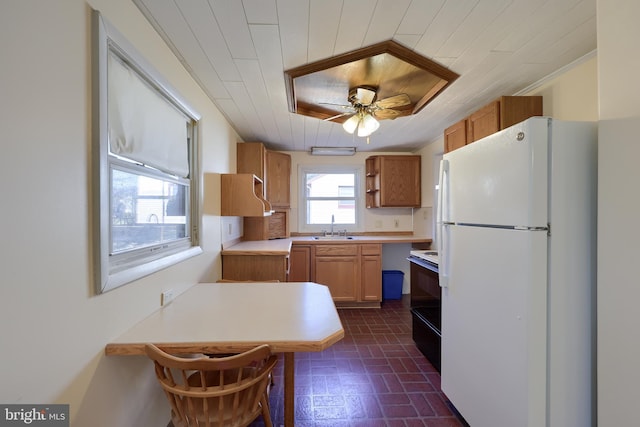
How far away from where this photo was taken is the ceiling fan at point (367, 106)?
208 cm

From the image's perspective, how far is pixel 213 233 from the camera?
2.27 m

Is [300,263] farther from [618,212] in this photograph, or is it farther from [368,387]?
[618,212]

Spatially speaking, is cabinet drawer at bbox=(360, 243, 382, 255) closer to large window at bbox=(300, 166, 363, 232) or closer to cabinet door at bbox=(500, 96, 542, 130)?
large window at bbox=(300, 166, 363, 232)

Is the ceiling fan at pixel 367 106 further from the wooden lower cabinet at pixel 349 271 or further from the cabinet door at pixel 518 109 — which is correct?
the wooden lower cabinet at pixel 349 271

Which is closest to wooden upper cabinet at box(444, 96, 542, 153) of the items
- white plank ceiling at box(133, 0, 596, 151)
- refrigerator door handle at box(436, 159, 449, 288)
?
white plank ceiling at box(133, 0, 596, 151)

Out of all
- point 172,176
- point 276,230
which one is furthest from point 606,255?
point 276,230

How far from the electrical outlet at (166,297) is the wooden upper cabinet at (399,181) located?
10.0 feet

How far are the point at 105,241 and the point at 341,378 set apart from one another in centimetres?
191

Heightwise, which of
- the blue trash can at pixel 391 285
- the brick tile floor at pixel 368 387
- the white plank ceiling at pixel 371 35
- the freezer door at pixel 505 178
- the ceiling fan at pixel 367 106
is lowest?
the brick tile floor at pixel 368 387

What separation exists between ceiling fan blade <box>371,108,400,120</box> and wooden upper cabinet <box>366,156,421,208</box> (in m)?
1.32

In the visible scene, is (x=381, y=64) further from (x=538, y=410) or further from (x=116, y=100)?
(x=538, y=410)

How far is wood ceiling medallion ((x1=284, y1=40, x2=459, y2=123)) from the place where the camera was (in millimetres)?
1625

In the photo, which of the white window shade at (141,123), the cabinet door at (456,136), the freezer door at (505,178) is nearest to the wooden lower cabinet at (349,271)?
the cabinet door at (456,136)

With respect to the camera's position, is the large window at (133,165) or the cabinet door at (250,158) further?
the cabinet door at (250,158)
